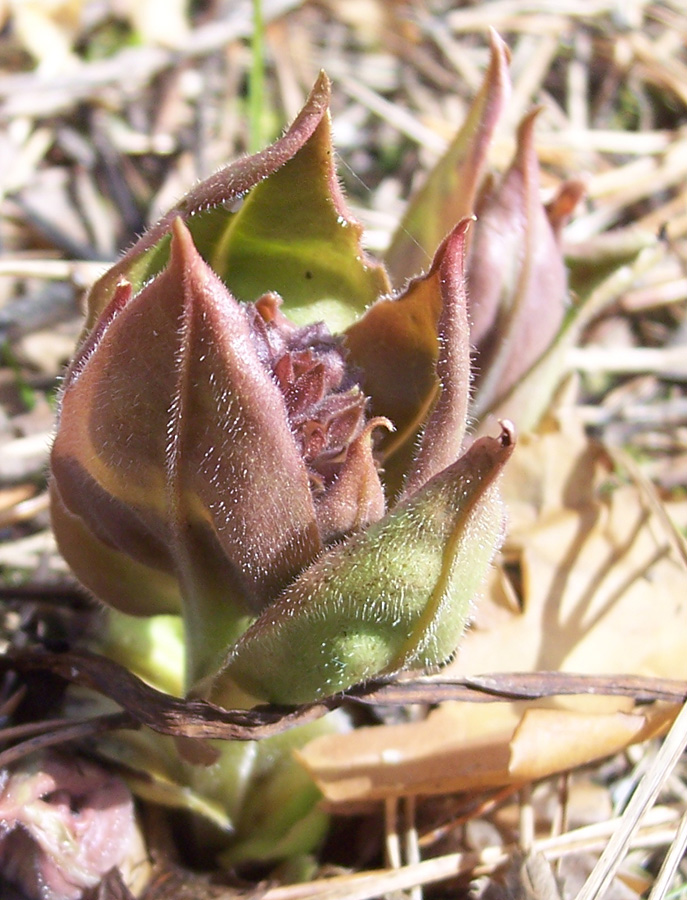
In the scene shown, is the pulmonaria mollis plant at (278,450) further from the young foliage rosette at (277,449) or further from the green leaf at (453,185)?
the green leaf at (453,185)

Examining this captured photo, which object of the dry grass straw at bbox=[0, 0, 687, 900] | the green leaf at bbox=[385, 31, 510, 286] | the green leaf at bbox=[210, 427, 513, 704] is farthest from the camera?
the dry grass straw at bbox=[0, 0, 687, 900]

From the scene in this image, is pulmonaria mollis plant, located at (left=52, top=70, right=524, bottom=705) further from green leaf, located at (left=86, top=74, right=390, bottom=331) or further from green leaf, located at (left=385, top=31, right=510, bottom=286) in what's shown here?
green leaf, located at (left=385, top=31, right=510, bottom=286)

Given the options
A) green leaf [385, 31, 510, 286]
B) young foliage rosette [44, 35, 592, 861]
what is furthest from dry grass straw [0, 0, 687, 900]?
young foliage rosette [44, 35, 592, 861]

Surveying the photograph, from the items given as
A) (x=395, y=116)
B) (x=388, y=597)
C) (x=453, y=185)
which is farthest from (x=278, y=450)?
(x=395, y=116)

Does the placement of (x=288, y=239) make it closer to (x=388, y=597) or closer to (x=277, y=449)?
(x=277, y=449)

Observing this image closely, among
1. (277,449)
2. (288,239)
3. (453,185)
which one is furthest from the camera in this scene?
(453,185)

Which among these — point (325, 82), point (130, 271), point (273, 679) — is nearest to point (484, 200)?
point (325, 82)

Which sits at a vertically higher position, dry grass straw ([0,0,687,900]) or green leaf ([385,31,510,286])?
green leaf ([385,31,510,286])

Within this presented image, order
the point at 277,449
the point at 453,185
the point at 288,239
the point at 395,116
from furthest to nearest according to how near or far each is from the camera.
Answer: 1. the point at 395,116
2. the point at 453,185
3. the point at 288,239
4. the point at 277,449

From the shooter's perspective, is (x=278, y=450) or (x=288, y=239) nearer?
(x=278, y=450)
